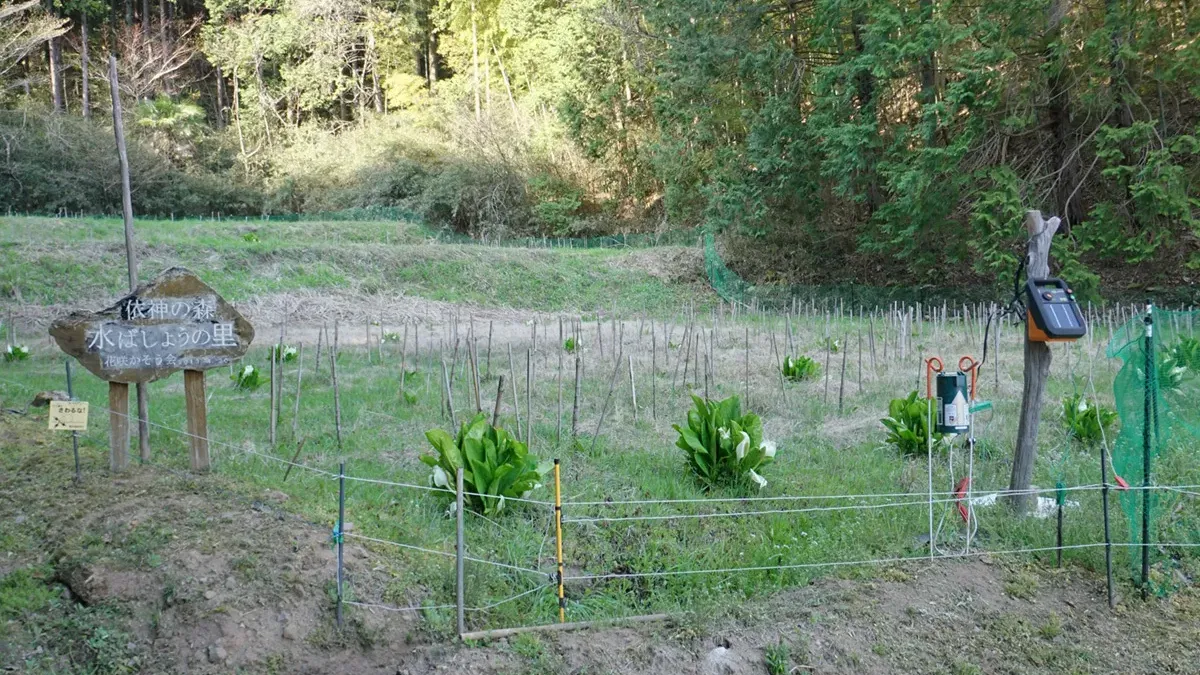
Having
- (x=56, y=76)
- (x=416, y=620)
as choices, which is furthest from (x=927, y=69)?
(x=56, y=76)

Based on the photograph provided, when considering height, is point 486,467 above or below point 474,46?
below

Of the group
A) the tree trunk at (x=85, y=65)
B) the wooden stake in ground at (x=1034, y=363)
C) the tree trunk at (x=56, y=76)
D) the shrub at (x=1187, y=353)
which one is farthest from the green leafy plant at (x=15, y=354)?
the tree trunk at (x=56, y=76)

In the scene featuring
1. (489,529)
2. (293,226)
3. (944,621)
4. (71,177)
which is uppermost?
(71,177)

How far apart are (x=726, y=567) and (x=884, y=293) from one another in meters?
16.7

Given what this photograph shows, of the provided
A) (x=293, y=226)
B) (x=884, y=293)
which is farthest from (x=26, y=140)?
(x=884, y=293)

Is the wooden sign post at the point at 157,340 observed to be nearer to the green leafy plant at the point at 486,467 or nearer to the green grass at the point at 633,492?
the green grass at the point at 633,492

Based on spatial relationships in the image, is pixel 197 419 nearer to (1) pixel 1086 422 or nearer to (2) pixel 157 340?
(2) pixel 157 340

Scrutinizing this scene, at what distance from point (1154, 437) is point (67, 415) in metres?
6.69

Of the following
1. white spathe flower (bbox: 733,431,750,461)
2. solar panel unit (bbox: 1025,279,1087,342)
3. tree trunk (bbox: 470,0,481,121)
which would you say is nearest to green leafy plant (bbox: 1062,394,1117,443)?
solar panel unit (bbox: 1025,279,1087,342)

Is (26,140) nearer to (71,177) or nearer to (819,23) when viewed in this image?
(71,177)

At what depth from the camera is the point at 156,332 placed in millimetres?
5039

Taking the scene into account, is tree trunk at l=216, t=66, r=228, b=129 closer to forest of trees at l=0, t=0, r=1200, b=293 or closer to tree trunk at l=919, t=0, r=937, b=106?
forest of trees at l=0, t=0, r=1200, b=293

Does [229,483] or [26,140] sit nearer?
[229,483]

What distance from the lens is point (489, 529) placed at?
4703mm
